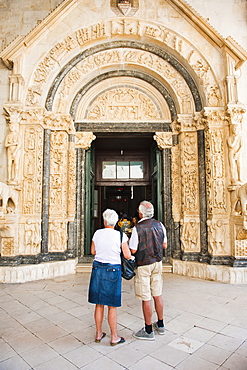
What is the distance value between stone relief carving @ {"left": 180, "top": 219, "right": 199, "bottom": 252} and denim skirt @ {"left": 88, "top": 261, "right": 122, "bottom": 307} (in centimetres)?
358

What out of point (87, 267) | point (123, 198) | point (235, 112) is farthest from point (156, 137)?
point (123, 198)

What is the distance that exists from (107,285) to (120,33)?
6.02 metres

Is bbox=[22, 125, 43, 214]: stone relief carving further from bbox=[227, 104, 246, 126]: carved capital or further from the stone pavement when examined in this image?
bbox=[227, 104, 246, 126]: carved capital

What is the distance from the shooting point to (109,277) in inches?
101

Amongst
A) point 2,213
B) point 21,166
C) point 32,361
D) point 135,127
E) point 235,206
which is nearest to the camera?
point 32,361

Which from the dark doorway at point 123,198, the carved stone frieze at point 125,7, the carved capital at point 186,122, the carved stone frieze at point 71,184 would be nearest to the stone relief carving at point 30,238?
the carved stone frieze at point 71,184

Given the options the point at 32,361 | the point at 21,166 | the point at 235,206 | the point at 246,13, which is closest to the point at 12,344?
the point at 32,361

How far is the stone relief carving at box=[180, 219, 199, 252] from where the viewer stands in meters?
5.80

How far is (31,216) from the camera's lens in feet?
18.1

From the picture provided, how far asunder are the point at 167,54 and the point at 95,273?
5.85 meters

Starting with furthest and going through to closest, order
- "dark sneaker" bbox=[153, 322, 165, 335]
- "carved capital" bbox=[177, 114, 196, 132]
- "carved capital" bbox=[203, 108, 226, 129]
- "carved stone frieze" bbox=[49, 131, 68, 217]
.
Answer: "carved capital" bbox=[177, 114, 196, 132]
"carved stone frieze" bbox=[49, 131, 68, 217]
"carved capital" bbox=[203, 108, 226, 129]
"dark sneaker" bbox=[153, 322, 165, 335]

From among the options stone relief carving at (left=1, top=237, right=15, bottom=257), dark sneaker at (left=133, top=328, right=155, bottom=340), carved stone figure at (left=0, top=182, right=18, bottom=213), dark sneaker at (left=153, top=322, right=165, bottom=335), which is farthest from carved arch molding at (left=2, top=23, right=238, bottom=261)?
dark sneaker at (left=133, top=328, right=155, bottom=340)

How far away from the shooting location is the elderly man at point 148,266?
Result: 2730 mm

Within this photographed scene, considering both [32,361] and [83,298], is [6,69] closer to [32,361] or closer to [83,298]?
[83,298]
